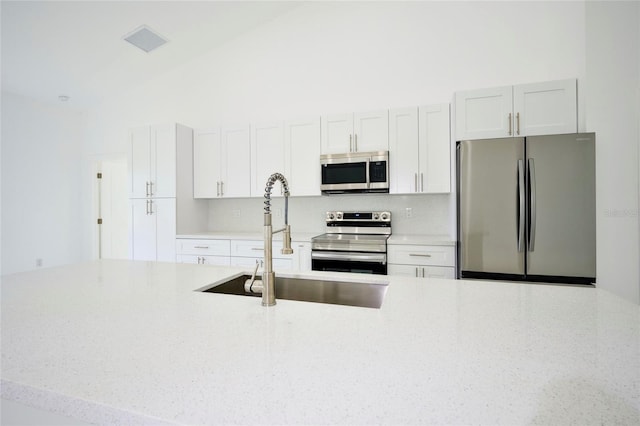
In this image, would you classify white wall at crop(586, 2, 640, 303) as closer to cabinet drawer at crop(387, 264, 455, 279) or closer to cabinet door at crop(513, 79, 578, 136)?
cabinet door at crop(513, 79, 578, 136)

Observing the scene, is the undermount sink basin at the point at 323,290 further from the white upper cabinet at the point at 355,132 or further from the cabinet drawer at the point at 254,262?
the white upper cabinet at the point at 355,132

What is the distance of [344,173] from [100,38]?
3.01 metres

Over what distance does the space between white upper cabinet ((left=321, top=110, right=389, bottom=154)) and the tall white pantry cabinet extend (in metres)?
1.75

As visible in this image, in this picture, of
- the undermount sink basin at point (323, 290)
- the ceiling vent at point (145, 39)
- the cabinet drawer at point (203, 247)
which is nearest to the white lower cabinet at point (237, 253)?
the cabinet drawer at point (203, 247)

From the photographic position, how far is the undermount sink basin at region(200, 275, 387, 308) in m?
1.42

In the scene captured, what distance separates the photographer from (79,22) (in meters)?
3.21

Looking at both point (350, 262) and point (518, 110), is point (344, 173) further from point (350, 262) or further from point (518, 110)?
point (518, 110)

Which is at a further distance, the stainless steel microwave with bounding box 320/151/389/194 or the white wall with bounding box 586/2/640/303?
the stainless steel microwave with bounding box 320/151/389/194

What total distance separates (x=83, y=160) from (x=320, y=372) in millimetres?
5813

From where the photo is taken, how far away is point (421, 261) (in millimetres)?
2883

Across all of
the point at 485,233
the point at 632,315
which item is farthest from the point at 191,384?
the point at 485,233

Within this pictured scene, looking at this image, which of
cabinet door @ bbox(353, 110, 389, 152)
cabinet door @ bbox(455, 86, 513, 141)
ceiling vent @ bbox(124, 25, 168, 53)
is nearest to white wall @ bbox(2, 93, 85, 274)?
ceiling vent @ bbox(124, 25, 168, 53)

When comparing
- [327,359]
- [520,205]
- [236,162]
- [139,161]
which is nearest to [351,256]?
[520,205]

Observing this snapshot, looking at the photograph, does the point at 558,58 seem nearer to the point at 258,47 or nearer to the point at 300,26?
the point at 300,26
